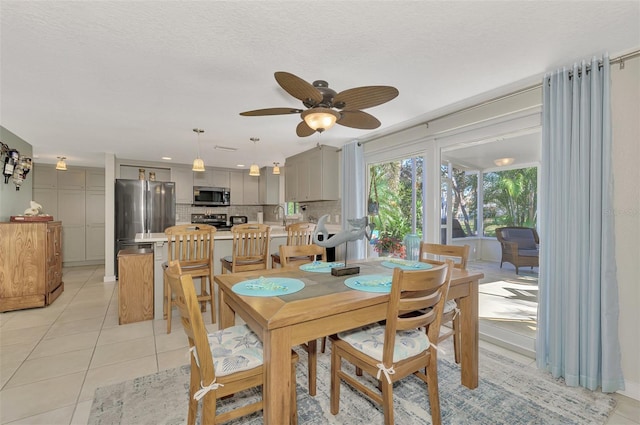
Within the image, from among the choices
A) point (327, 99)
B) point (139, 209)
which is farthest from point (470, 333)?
point (139, 209)

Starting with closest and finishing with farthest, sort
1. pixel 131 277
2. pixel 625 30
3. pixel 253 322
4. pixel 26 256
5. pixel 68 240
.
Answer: pixel 253 322 → pixel 625 30 → pixel 131 277 → pixel 26 256 → pixel 68 240

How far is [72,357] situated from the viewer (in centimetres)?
239

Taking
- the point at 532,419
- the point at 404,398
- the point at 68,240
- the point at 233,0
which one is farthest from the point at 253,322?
the point at 68,240

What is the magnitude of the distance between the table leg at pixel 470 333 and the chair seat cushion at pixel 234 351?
4.53ft

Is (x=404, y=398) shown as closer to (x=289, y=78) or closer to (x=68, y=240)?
(x=289, y=78)

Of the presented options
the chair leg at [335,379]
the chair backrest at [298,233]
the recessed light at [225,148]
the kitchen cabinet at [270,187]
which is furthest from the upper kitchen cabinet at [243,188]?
the chair leg at [335,379]

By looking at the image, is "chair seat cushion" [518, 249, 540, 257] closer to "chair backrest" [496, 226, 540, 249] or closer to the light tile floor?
"chair backrest" [496, 226, 540, 249]

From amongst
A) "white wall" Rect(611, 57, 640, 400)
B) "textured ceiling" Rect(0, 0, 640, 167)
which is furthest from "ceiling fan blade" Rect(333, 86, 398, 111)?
"white wall" Rect(611, 57, 640, 400)

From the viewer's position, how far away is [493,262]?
328 centimetres

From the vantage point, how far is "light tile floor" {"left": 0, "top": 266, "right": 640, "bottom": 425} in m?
1.77

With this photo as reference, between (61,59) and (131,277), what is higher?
(61,59)

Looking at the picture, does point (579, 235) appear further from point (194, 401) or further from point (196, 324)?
point (194, 401)

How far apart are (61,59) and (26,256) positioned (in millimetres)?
2920

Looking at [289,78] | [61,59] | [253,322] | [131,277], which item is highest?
[61,59]
